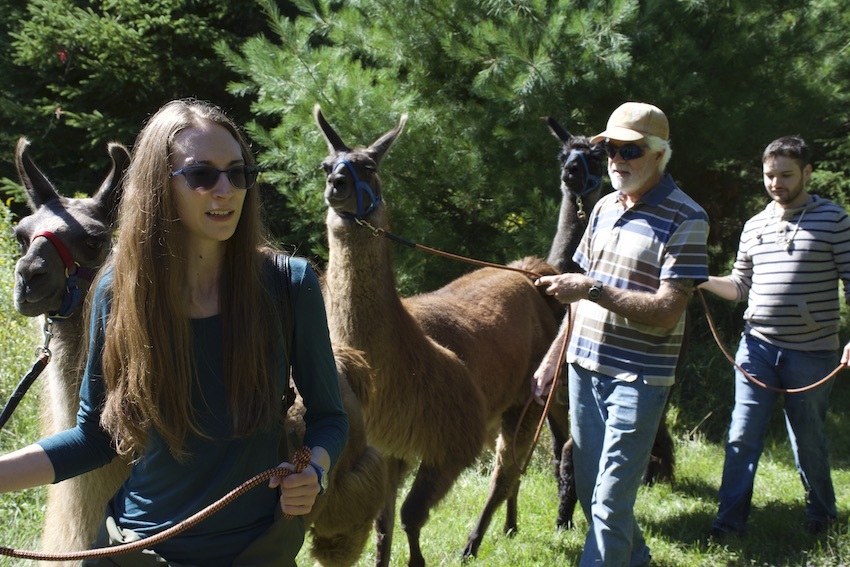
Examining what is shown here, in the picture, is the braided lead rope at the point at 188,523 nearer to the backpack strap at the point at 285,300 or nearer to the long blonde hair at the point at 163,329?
the long blonde hair at the point at 163,329

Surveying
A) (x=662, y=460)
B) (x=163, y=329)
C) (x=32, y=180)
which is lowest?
(x=662, y=460)

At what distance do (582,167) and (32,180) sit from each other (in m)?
3.61

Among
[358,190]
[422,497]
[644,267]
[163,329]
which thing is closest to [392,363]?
[422,497]

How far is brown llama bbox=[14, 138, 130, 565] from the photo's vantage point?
2.67 meters

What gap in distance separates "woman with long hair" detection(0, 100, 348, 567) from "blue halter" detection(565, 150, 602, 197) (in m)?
3.93

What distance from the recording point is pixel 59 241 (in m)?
2.87

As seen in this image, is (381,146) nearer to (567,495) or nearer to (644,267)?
(644,267)

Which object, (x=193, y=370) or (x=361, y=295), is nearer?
(x=193, y=370)

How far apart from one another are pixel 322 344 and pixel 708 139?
577 cm

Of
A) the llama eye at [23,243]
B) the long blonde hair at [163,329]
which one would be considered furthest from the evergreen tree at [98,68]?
the long blonde hair at [163,329]

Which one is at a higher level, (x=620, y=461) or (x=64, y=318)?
(x=64, y=318)

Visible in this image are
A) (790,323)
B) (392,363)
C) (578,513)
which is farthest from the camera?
(578,513)

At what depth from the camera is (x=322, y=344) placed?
2055mm

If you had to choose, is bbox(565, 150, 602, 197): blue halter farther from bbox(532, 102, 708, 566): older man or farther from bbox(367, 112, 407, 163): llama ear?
bbox(532, 102, 708, 566): older man
